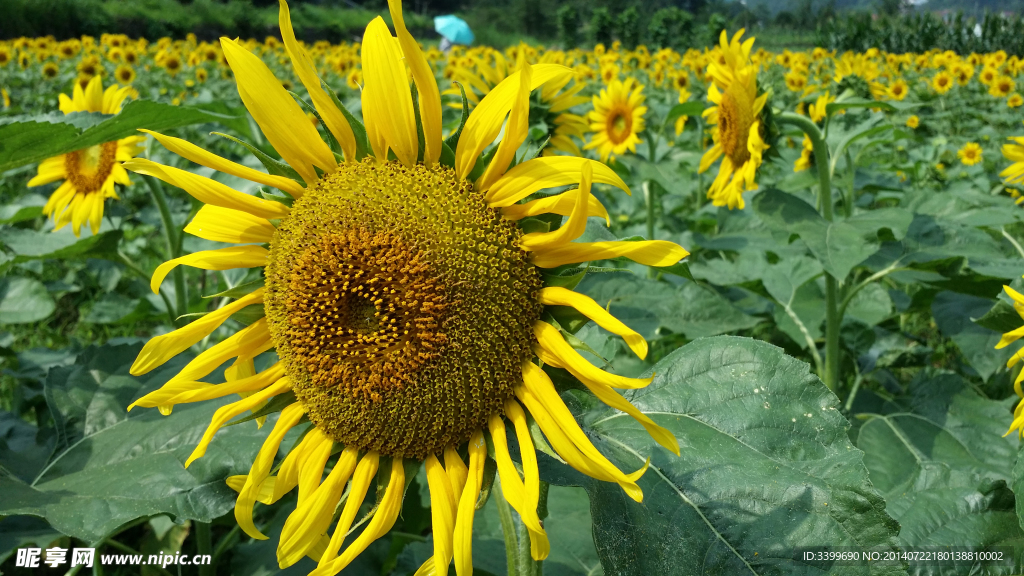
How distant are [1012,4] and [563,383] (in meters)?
116

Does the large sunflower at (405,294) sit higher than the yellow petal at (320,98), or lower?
lower

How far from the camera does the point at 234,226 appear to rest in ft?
4.16

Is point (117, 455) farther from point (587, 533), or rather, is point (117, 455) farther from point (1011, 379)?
point (1011, 379)

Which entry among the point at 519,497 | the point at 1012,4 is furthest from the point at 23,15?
the point at 1012,4

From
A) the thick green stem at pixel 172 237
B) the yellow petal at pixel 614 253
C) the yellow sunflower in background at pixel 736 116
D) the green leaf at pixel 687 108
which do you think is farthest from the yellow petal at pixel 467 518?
the green leaf at pixel 687 108

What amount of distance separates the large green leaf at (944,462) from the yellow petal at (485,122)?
129 centimetres

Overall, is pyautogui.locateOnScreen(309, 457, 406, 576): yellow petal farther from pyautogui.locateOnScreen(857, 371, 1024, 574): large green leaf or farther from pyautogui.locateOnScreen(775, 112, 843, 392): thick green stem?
pyautogui.locateOnScreen(775, 112, 843, 392): thick green stem

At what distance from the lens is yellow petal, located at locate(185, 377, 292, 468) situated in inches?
48.2

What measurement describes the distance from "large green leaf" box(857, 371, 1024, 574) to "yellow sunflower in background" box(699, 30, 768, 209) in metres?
1.07

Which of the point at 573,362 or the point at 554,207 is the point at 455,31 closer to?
→ the point at 554,207

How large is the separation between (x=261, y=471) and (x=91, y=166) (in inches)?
90.9

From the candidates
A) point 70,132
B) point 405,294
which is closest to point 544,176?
point 405,294

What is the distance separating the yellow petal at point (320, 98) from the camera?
3.87 ft

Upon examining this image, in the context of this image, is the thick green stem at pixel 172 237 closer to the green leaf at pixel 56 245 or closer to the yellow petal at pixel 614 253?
the green leaf at pixel 56 245
